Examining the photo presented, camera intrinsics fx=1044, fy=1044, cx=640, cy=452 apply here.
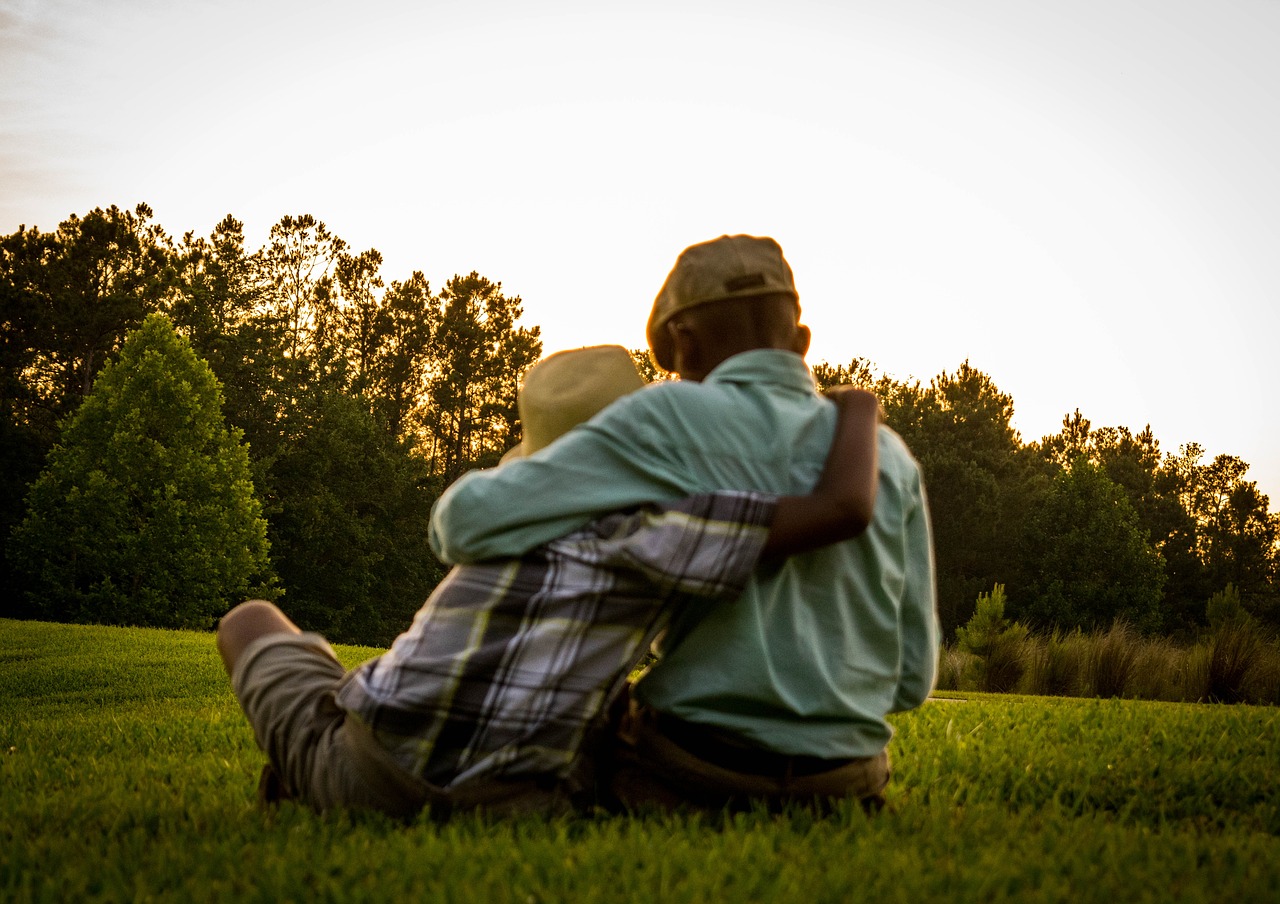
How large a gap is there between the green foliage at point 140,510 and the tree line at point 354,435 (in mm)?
133

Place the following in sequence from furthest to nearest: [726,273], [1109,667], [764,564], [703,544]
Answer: [1109,667]
[726,273]
[764,564]
[703,544]

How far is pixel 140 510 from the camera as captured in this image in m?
28.1

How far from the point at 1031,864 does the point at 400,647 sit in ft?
4.72

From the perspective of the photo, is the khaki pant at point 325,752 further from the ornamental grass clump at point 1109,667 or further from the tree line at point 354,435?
the tree line at point 354,435

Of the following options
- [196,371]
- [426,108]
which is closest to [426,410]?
[196,371]

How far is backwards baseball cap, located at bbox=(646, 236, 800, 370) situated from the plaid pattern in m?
0.54

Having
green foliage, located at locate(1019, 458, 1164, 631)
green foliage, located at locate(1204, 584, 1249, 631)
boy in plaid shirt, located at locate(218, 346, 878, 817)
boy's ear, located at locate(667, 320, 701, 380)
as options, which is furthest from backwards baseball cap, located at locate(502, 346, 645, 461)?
green foliage, located at locate(1019, 458, 1164, 631)

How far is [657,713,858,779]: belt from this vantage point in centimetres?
246

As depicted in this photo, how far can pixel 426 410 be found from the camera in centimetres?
4219

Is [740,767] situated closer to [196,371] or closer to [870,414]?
[870,414]

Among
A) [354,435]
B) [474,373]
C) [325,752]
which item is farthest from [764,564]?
[474,373]

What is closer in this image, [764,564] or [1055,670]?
[764,564]

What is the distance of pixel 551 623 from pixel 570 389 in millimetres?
711

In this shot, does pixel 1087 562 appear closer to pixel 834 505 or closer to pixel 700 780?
pixel 700 780
